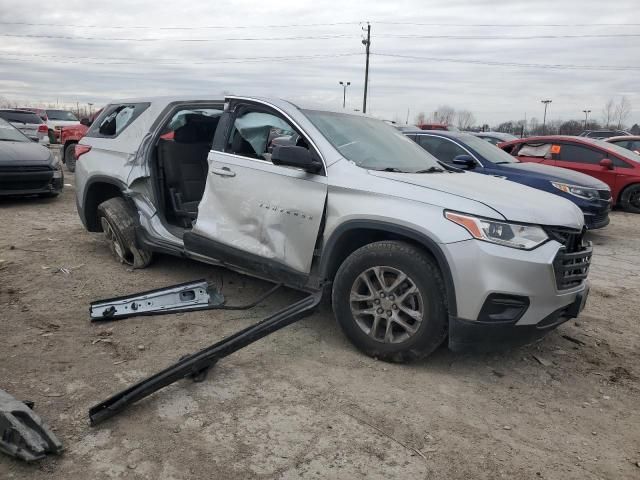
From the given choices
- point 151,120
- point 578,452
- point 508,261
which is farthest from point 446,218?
point 151,120

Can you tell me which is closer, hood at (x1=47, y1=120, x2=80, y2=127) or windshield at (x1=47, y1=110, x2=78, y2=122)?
hood at (x1=47, y1=120, x2=80, y2=127)

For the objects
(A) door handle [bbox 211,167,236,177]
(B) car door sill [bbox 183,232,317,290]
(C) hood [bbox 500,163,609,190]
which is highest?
(A) door handle [bbox 211,167,236,177]

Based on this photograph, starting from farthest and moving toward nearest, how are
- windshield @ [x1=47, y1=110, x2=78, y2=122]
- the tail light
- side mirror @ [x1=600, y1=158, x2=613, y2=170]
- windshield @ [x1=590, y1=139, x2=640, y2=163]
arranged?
windshield @ [x1=47, y1=110, x2=78, y2=122] → windshield @ [x1=590, y1=139, x2=640, y2=163] → side mirror @ [x1=600, y1=158, x2=613, y2=170] → the tail light

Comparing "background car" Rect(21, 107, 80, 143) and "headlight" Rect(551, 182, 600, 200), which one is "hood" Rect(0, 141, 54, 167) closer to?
"headlight" Rect(551, 182, 600, 200)

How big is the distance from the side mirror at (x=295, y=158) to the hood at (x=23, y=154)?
22.6ft

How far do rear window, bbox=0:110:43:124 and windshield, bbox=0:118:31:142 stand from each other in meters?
8.27

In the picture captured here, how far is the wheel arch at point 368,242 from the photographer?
3387mm

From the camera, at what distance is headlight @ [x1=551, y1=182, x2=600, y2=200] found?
8.22 metres

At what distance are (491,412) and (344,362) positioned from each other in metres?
1.01

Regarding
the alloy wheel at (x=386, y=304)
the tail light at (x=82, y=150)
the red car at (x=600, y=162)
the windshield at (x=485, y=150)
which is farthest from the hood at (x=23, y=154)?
the red car at (x=600, y=162)

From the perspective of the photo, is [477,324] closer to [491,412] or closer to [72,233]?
[491,412]

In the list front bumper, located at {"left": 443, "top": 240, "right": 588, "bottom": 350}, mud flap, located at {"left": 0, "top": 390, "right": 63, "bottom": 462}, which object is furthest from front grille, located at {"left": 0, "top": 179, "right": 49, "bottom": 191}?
front bumper, located at {"left": 443, "top": 240, "right": 588, "bottom": 350}

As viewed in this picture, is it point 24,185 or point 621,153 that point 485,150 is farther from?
point 24,185

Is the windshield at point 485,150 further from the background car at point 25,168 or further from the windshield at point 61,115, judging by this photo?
the windshield at point 61,115
